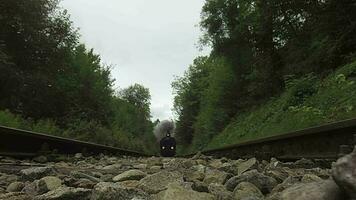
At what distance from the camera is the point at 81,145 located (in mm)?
12039

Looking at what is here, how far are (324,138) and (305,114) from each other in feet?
34.9

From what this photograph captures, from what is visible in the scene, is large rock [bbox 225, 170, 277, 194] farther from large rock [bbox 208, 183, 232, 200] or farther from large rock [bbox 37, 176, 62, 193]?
large rock [bbox 37, 176, 62, 193]

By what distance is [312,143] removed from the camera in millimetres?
6488

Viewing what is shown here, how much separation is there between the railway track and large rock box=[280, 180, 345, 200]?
139cm

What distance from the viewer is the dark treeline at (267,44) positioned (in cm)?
2089

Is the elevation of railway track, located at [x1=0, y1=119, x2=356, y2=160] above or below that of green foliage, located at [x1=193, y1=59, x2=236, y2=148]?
below

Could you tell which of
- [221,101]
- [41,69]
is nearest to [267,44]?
[221,101]

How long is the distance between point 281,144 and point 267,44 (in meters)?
29.4

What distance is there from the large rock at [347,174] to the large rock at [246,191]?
1.13m

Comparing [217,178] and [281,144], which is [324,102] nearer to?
[281,144]

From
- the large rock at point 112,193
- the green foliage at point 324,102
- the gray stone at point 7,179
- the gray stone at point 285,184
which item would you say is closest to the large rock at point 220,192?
the gray stone at point 285,184

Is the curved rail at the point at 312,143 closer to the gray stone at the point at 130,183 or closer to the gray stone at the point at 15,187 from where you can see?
the gray stone at the point at 130,183

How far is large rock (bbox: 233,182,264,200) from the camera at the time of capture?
3389mm

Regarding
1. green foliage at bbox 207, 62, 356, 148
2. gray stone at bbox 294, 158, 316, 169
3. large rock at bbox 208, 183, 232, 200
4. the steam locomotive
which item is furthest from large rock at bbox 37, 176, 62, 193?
the steam locomotive
